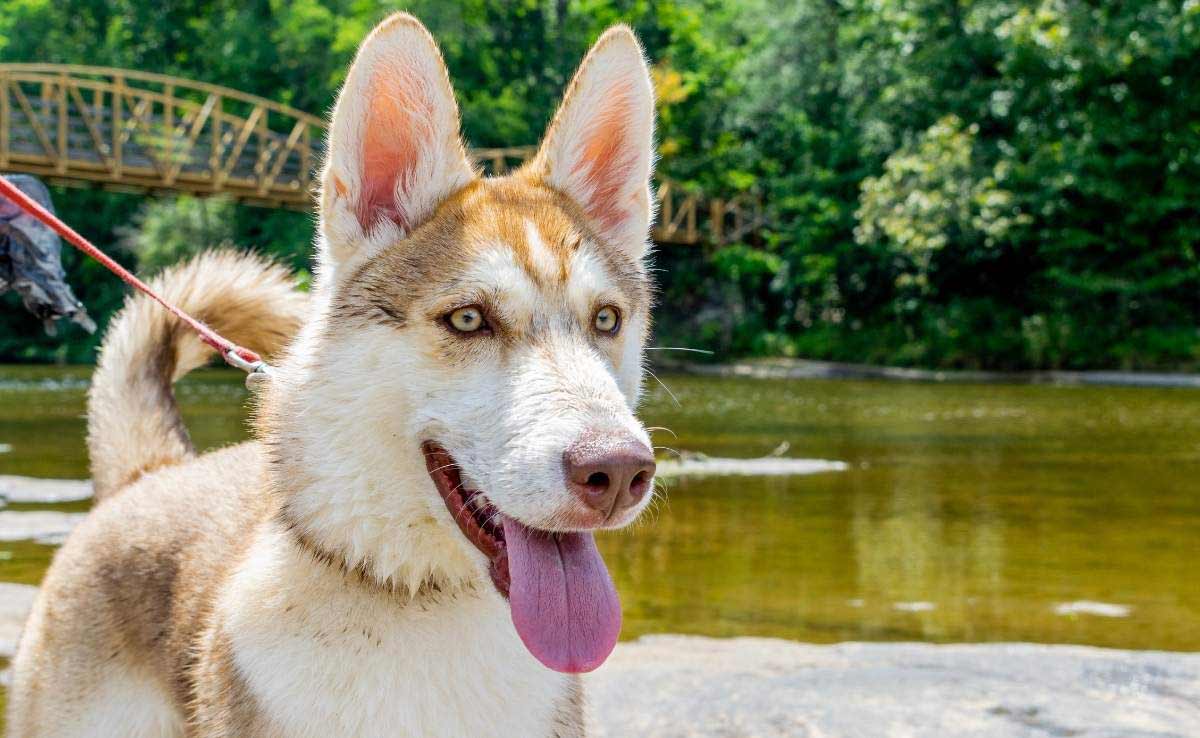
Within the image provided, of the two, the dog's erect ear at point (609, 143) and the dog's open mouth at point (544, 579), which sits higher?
the dog's erect ear at point (609, 143)

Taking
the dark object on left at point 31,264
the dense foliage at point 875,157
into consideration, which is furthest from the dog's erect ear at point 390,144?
the dense foliage at point 875,157

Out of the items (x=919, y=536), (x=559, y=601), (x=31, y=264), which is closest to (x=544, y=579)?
(x=559, y=601)

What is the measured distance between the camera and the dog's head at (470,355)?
2.41 m

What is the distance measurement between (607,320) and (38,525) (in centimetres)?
652

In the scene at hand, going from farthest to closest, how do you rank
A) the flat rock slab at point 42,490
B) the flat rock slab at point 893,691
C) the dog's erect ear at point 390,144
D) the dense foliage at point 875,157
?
the dense foliage at point 875,157 → the flat rock slab at point 42,490 → the flat rock slab at point 893,691 → the dog's erect ear at point 390,144

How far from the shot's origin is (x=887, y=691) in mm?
4727

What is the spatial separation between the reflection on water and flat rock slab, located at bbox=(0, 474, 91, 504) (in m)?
0.92

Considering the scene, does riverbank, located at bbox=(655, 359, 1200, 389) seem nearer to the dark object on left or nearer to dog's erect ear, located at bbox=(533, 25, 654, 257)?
dog's erect ear, located at bbox=(533, 25, 654, 257)

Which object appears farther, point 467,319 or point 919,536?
point 919,536

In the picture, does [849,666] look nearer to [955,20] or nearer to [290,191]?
[290,191]

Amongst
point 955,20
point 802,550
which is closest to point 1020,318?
point 955,20

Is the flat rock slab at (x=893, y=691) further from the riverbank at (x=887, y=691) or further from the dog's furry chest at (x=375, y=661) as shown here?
the dog's furry chest at (x=375, y=661)

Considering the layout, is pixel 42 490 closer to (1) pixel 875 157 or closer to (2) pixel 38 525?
(2) pixel 38 525

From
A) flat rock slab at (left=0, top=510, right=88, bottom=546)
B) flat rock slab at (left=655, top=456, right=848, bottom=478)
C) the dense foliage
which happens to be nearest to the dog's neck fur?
flat rock slab at (left=0, top=510, right=88, bottom=546)
